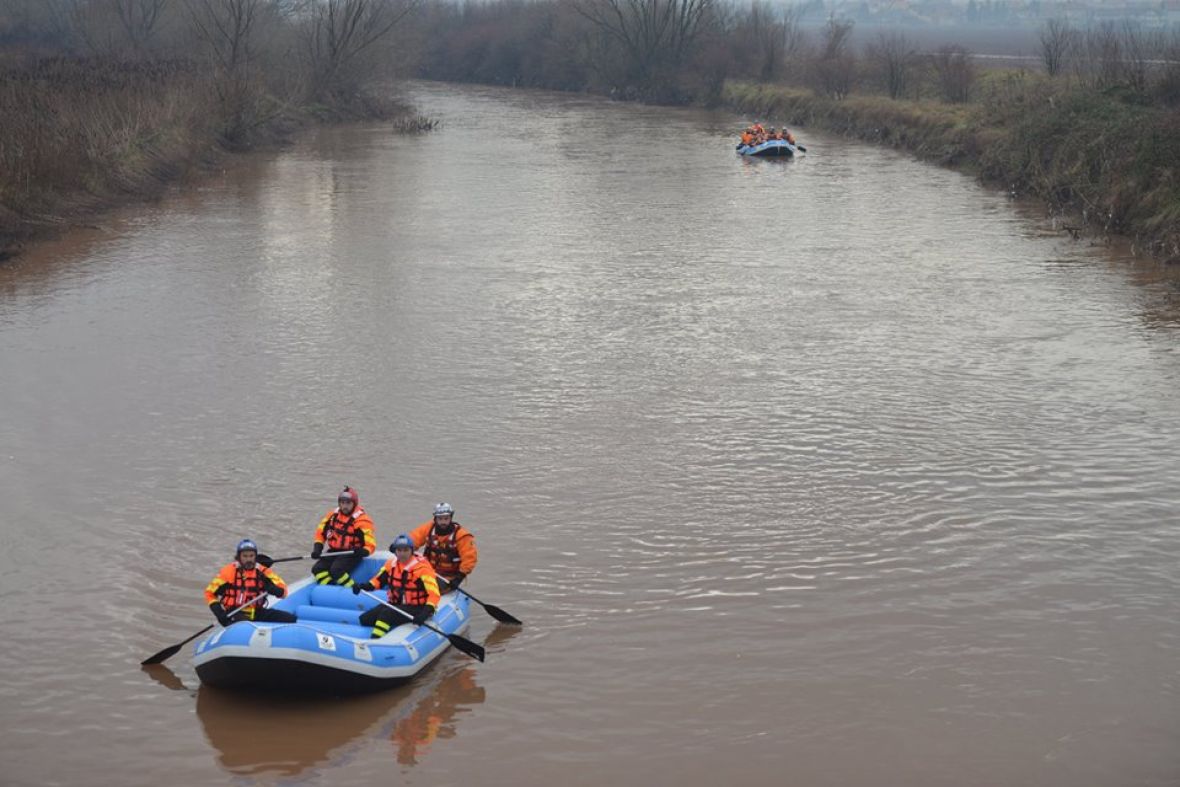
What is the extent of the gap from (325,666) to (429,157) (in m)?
27.5

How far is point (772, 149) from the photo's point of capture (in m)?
33.9

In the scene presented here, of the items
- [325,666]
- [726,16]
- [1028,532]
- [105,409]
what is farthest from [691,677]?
[726,16]

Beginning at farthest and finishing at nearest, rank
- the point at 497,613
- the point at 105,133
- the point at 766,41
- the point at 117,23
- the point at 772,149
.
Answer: the point at 766,41
the point at 117,23
the point at 772,149
the point at 105,133
the point at 497,613

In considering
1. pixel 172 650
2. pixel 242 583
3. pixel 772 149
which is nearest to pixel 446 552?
pixel 242 583

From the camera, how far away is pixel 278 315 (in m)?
18.0

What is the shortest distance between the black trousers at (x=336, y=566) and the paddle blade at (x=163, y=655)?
1.06m

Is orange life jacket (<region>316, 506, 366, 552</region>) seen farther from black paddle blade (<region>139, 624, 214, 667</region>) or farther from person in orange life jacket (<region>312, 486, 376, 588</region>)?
black paddle blade (<region>139, 624, 214, 667</region>)

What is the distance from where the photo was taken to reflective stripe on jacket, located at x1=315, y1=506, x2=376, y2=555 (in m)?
9.78

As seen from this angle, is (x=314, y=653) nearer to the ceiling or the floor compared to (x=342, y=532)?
nearer to the floor

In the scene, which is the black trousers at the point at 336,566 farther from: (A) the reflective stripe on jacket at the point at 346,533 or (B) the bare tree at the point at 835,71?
(B) the bare tree at the point at 835,71

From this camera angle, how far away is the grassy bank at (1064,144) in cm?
2256

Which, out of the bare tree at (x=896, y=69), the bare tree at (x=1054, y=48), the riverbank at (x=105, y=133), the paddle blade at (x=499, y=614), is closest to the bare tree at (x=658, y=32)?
the bare tree at (x=896, y=69)

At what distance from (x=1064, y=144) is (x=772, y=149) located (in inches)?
348

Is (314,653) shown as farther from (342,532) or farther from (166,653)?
(342,532)
